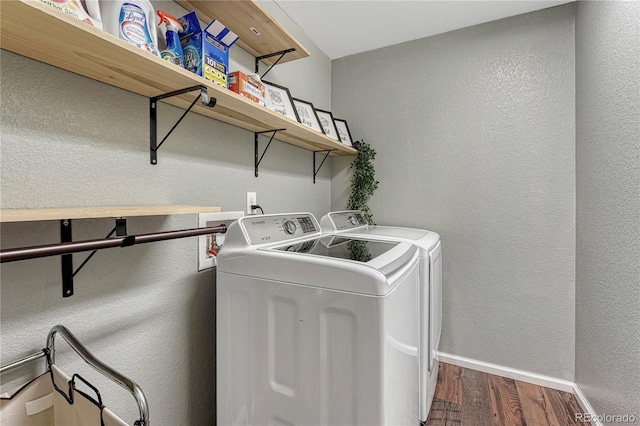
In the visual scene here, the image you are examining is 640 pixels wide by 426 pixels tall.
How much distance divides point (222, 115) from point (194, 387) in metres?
1.23

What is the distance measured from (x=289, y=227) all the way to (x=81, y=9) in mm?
996

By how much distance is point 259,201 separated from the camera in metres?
1.78

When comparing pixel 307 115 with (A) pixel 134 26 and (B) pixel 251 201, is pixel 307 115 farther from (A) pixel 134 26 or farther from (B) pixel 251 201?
(A) pixel 134 26

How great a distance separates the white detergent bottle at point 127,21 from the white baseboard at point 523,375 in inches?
100

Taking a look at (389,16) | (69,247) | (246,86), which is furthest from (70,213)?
(389,16)

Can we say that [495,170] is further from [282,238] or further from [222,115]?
[222,115]

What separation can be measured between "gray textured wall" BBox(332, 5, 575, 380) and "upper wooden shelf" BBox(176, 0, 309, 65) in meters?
1.12

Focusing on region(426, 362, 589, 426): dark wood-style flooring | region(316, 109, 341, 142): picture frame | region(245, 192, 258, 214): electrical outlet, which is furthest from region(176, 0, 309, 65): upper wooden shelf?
region(426, 362, 589, 426): dark wood-style flooring

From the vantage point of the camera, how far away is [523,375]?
207 centimetres

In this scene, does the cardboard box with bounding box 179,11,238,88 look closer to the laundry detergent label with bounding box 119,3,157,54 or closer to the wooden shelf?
the laundry detergent label with bounding box 119,3,157,54

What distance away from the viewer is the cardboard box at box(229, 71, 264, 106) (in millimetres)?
1261

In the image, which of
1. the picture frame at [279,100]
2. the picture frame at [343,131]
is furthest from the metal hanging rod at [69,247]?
the picture frame at [343,131]

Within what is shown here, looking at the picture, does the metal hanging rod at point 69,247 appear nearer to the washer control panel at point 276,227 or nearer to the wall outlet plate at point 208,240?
the washer control panel at point 276,227

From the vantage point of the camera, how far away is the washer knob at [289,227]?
1.41m
